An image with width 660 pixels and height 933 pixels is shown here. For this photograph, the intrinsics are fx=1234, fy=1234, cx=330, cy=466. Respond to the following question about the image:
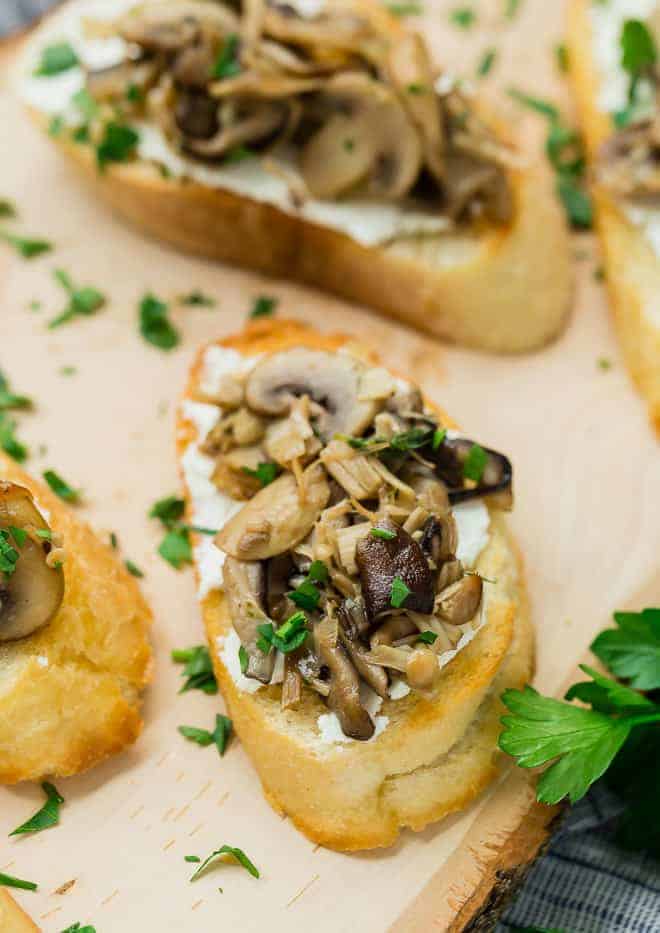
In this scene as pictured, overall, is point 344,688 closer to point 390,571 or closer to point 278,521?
point 390,571

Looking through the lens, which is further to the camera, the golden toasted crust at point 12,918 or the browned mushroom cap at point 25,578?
the browned mushroom cap at point 25,578

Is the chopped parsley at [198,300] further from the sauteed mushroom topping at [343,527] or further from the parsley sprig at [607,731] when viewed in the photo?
the parsley sprig at [607,731]

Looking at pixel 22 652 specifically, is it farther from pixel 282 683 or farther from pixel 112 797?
pixel 282 683

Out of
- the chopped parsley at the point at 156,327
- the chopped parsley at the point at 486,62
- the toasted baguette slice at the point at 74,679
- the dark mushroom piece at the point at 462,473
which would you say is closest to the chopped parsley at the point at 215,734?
the toasted baguette slice at the point at 74,679

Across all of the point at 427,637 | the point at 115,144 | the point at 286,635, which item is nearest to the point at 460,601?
the point at 427,637

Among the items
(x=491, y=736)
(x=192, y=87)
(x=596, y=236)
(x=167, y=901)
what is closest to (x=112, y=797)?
(x=167, y=901)

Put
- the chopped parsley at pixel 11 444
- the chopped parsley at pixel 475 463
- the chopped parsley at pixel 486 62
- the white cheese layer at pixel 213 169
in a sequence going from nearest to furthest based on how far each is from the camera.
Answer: the chopped parsley at pixel 475 463
the chopped parsley at pixel 11 444
the white cheese layer at pixel 213 169
the chopped parsley at pixel 486 62
